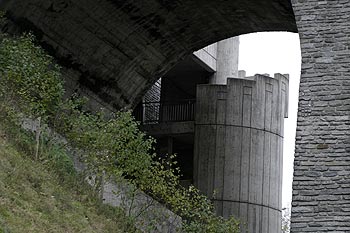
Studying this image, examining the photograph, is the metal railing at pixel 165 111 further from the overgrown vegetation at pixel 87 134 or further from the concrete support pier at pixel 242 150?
the overgrown vegetation at pixel 87 134

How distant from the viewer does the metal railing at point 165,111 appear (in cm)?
2273

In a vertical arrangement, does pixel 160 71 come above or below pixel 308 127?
above

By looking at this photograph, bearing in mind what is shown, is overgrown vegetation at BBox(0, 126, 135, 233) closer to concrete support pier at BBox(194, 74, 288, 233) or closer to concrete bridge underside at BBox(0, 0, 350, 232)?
concrete bridge underside at BBox(0, 0, 350, 232)

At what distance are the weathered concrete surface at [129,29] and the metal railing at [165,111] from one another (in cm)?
272

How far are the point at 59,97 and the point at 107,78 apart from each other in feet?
13.2

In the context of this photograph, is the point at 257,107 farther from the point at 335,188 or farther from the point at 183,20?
the point at 335,188

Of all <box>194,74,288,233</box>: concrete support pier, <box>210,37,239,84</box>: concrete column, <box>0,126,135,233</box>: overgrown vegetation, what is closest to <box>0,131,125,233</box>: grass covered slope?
<box>0,126,135,233</box>: overgrown vegetation

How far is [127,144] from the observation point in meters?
14.8

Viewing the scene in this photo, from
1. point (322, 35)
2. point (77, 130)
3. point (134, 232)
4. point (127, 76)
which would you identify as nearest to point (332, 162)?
point (322, 35)

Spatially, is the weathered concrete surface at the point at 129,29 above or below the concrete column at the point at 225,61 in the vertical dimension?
below

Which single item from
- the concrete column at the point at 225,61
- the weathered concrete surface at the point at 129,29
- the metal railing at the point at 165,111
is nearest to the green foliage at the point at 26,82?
the weathered concrete surface at the point at 129,29

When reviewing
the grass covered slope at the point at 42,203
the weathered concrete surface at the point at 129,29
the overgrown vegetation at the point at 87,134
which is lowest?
the grass covered slope at the point at 42,203

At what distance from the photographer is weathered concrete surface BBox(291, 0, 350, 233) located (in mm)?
11922

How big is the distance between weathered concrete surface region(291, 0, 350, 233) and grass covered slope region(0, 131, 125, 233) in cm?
284
